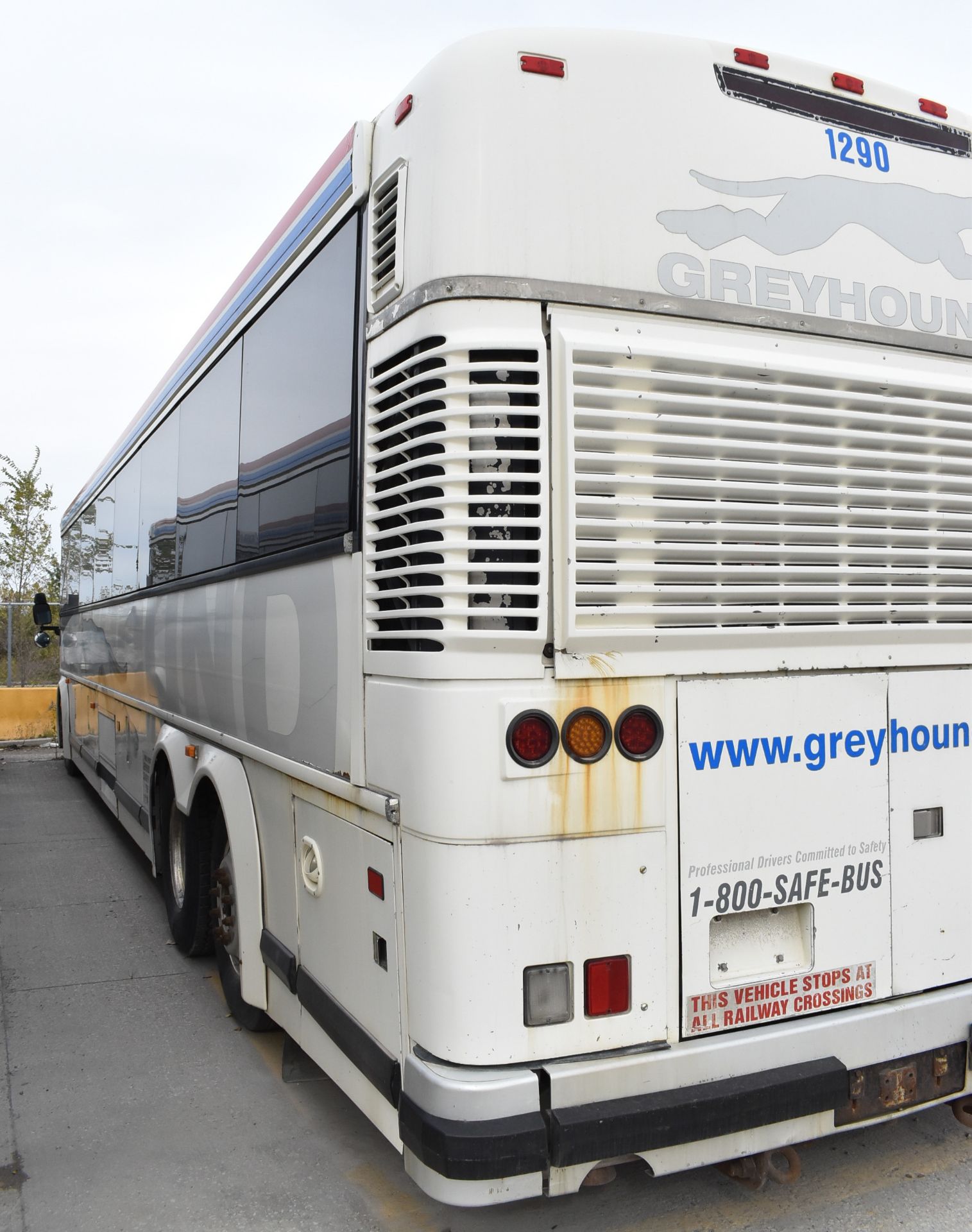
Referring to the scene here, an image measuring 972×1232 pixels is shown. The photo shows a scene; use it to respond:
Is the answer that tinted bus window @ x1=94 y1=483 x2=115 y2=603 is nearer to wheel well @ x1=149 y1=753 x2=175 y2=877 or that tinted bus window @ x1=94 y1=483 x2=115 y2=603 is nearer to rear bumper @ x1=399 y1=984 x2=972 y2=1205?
wheel well @ x1=149 y1=753 x2=175 y2=877

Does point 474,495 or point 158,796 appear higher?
point 474,495

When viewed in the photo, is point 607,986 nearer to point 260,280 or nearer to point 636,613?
point 636,613

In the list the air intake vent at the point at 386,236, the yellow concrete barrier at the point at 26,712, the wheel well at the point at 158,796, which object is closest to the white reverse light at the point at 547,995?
the air intake vent at the point at 386,236

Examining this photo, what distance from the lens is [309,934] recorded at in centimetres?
362

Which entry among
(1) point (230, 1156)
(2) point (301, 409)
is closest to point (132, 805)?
(1) point (230, 1156)

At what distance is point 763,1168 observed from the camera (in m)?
2.97

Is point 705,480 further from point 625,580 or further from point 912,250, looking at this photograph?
point 912,250

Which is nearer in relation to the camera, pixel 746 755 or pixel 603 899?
pixel 603 899

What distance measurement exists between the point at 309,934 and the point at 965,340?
295cm

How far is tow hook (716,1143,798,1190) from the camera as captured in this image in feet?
9.73

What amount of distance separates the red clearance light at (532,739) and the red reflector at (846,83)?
2.23 meters

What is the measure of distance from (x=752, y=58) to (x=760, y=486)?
4.30 ft

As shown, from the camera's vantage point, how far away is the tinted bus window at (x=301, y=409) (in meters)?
3.36

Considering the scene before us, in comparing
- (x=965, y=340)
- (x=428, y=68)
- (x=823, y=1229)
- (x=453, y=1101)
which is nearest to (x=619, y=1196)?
(x=823, y=1229)
